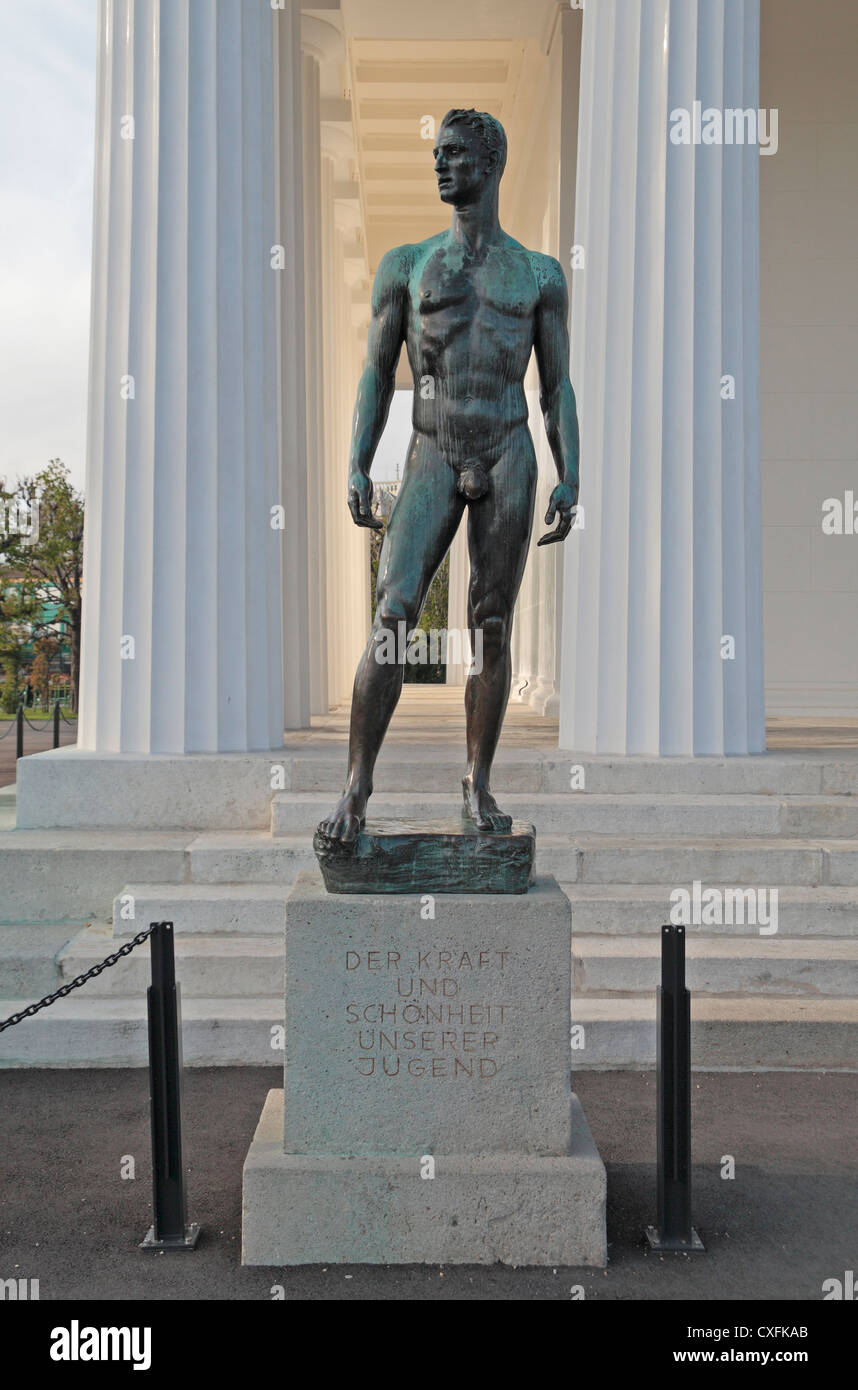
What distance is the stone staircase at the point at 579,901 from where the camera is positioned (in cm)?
671

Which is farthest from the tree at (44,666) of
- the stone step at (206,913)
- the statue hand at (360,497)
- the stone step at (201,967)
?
the statue hand at (360,497)

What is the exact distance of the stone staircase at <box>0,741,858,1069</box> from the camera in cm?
671

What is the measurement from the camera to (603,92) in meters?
10.0

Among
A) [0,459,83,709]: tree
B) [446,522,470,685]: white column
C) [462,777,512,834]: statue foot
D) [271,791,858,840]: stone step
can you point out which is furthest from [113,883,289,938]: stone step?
[0,459,83,709]: tree

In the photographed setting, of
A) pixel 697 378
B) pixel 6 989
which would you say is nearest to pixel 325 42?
pixel 697 378

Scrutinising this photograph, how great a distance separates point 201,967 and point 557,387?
12.9 ft

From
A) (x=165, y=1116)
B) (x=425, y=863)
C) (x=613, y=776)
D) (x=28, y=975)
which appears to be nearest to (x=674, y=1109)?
(x=425, y=863)

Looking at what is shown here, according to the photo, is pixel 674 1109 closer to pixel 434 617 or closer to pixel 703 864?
pixel 703 864

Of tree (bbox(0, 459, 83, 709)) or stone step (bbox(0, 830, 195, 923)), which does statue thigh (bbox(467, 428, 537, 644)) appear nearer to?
stone step (bbox(0, 830, 195, 923))

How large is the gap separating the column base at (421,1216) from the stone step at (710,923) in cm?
310

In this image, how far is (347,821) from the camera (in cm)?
480

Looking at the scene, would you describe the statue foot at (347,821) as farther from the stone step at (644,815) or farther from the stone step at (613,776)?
the stone step at (613,776)

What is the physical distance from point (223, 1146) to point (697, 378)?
687 centimetres

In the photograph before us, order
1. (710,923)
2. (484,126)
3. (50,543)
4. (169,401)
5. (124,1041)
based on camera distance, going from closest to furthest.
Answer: (484,126) → (124,1041) → (710,923) → (169,401) → (50,543)
